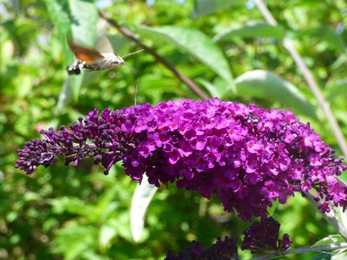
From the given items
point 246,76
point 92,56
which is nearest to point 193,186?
point 92,56

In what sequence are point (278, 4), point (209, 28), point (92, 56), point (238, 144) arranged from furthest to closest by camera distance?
point (278, 4) → point (209, 28) → point (92, 56) → point (238, 144)

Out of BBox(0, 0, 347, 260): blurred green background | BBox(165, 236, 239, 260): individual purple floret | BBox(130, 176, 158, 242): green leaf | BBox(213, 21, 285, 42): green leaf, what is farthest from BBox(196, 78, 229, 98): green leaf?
BBox(165, 236, 239, 260): individual purple floret

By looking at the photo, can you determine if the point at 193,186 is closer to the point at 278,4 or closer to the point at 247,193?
the point at 247,193

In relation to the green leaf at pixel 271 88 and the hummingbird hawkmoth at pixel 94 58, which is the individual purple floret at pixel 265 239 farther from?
the green leaf at pixel 271 88

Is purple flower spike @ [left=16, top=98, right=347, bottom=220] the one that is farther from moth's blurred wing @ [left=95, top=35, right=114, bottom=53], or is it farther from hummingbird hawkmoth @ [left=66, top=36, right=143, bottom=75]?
moth's blurred wing @ [left=95, top=35, right=114, bottom=53]

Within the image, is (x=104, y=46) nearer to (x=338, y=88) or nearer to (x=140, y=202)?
(x=140, y=202)
